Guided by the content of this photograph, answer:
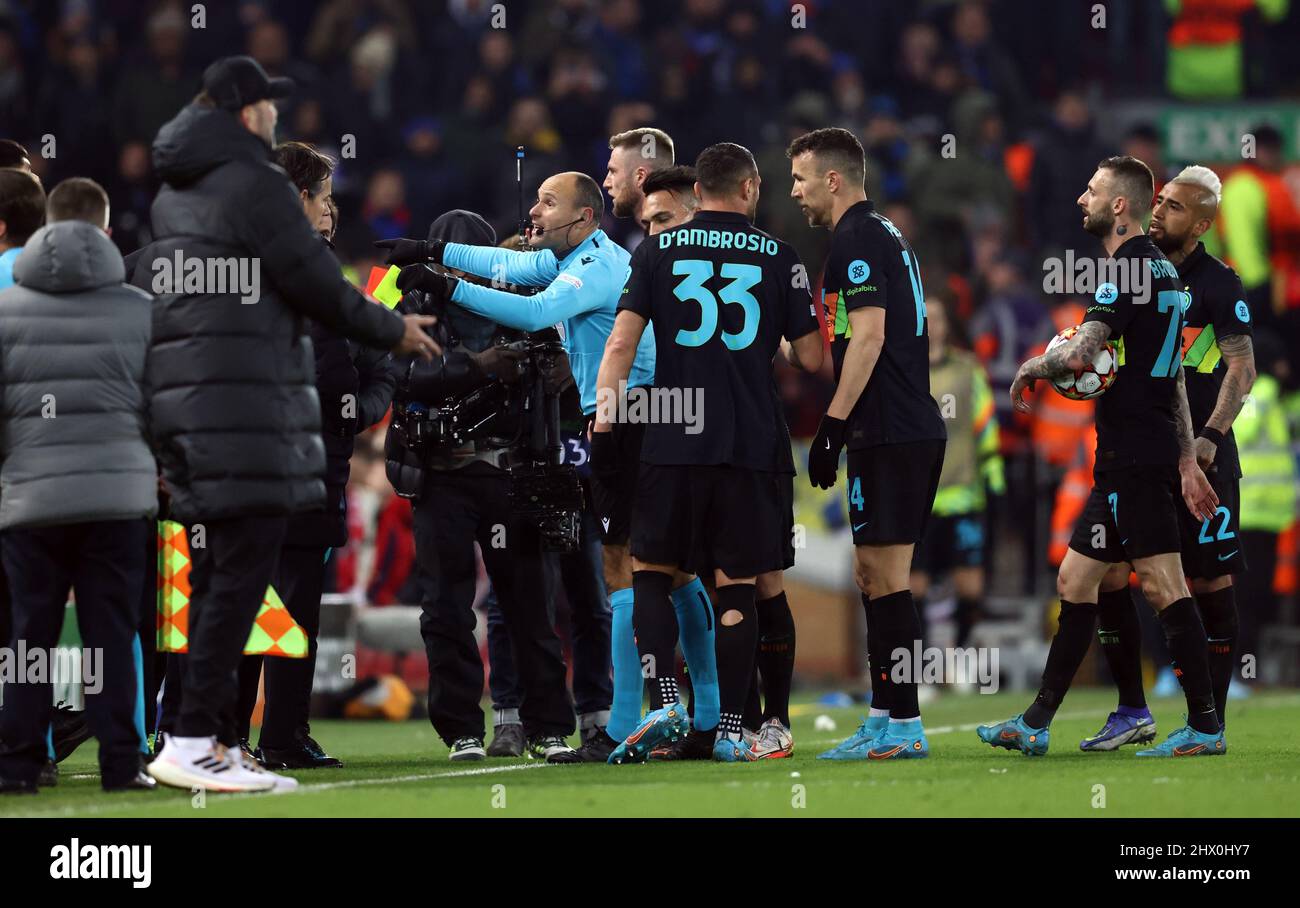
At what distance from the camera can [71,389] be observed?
6414mm

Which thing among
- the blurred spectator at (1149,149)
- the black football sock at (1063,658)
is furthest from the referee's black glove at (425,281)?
the blurred spectator at (1149,149)

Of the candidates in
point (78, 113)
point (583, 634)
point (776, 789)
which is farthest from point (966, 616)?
point (78, 113)

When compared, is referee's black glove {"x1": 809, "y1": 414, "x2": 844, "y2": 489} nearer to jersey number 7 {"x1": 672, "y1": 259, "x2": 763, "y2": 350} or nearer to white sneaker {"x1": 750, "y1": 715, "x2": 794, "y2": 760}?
jersey number 7 {"x1": 672, "y1": 259, "x2": 763, "y2": 350}

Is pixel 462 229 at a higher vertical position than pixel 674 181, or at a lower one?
lower

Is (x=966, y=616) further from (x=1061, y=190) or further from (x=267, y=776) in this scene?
(x=267, y=776)

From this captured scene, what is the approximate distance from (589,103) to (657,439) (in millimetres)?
10005

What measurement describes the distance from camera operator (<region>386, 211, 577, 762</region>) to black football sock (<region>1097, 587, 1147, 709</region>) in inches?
85.7

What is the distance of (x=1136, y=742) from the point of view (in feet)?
26.9

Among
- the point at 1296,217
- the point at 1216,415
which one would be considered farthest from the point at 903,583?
the point at 1296,217

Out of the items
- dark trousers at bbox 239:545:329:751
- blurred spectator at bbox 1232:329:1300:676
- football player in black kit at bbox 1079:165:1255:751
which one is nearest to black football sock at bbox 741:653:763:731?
football player in black kit at bbox 1079:165:1255:751

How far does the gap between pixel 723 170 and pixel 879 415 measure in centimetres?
104

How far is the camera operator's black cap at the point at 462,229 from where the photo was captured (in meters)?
8.09

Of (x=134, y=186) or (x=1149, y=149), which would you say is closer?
(x=134, y=186)

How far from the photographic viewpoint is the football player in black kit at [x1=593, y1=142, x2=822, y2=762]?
23.8 feet
